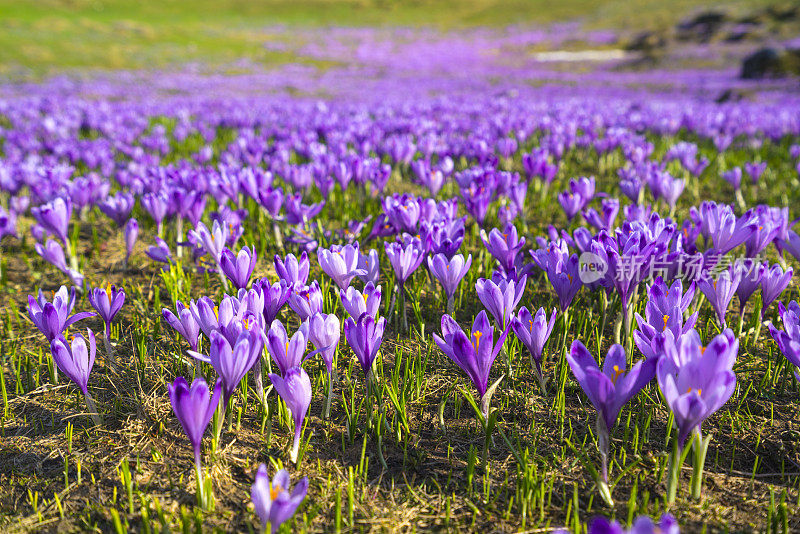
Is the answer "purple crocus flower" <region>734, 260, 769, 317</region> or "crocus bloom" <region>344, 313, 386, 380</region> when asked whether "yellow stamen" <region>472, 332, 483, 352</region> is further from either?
"purple crocus flower" <region>734, 260, 769, 317</region>

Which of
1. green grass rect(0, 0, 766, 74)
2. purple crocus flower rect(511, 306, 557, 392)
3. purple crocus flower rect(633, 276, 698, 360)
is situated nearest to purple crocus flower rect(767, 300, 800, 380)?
purple crocus flower rect(633, 276, 698, 360)

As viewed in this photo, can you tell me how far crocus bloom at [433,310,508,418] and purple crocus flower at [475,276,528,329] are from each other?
0.87ft

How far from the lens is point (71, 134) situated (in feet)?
28.9

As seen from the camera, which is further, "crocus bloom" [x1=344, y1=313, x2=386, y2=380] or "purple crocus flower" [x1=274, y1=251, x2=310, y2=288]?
"purple crocus flower" [x1=274, y1=251, x2=310, y2=288]

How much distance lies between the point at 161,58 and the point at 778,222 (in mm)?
40706

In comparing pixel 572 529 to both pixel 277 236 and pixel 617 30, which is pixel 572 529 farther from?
→ pixel 617 30

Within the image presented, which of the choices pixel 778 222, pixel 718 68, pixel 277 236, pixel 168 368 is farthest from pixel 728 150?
pixel 718 68

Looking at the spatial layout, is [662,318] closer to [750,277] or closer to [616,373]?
[616,373]

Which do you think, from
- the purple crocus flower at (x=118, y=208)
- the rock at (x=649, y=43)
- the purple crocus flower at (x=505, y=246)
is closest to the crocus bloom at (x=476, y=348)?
the purple crocus flower at (x=505, y=246)

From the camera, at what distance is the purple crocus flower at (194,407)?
1.58m

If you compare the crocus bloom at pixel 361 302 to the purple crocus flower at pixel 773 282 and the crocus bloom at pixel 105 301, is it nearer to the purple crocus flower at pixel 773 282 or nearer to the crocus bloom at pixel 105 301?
the crocus bloom at pixel 105 301

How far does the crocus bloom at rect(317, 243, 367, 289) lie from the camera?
8.08 ft

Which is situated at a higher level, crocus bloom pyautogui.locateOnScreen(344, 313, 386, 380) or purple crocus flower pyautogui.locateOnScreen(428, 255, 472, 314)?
purple crocus flower pyautogui.locateOnScreen(428, 255, 472, 314)

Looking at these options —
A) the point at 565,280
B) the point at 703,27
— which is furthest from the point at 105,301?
the point at 703,27
